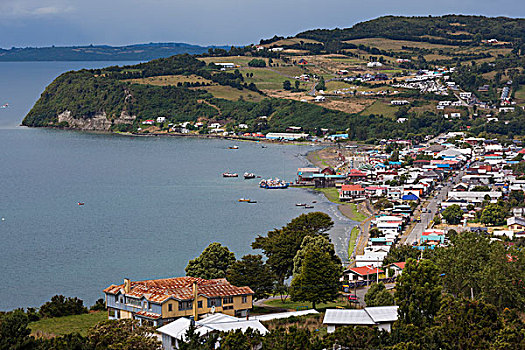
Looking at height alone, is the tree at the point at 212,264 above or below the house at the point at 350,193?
above

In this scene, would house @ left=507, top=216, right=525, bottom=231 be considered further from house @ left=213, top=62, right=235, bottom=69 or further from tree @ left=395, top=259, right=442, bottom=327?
house @ left=213, top=62, right=235, bottom=69

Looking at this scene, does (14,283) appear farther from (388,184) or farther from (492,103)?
(492,103)

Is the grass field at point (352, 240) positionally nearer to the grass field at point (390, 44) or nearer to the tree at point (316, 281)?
the tree at point (316, 281)

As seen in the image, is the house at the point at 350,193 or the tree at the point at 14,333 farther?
the house at the point at 350,193

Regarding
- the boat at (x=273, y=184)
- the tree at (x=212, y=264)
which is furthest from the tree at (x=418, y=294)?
the boat at (x=273, y=184)

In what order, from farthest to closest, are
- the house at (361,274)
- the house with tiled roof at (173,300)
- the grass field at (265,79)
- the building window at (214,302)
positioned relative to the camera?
the grass field at (265,79), the house at (361,274), the building window at (214,302), the house with tiled roof at (173,300)

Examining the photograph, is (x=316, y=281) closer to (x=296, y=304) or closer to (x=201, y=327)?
(x=296, y=304)

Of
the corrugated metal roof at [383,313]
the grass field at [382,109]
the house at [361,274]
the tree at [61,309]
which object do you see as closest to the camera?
the corrugated metal roof at [383,313]

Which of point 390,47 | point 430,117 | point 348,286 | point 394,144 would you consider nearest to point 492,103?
point 430,117
